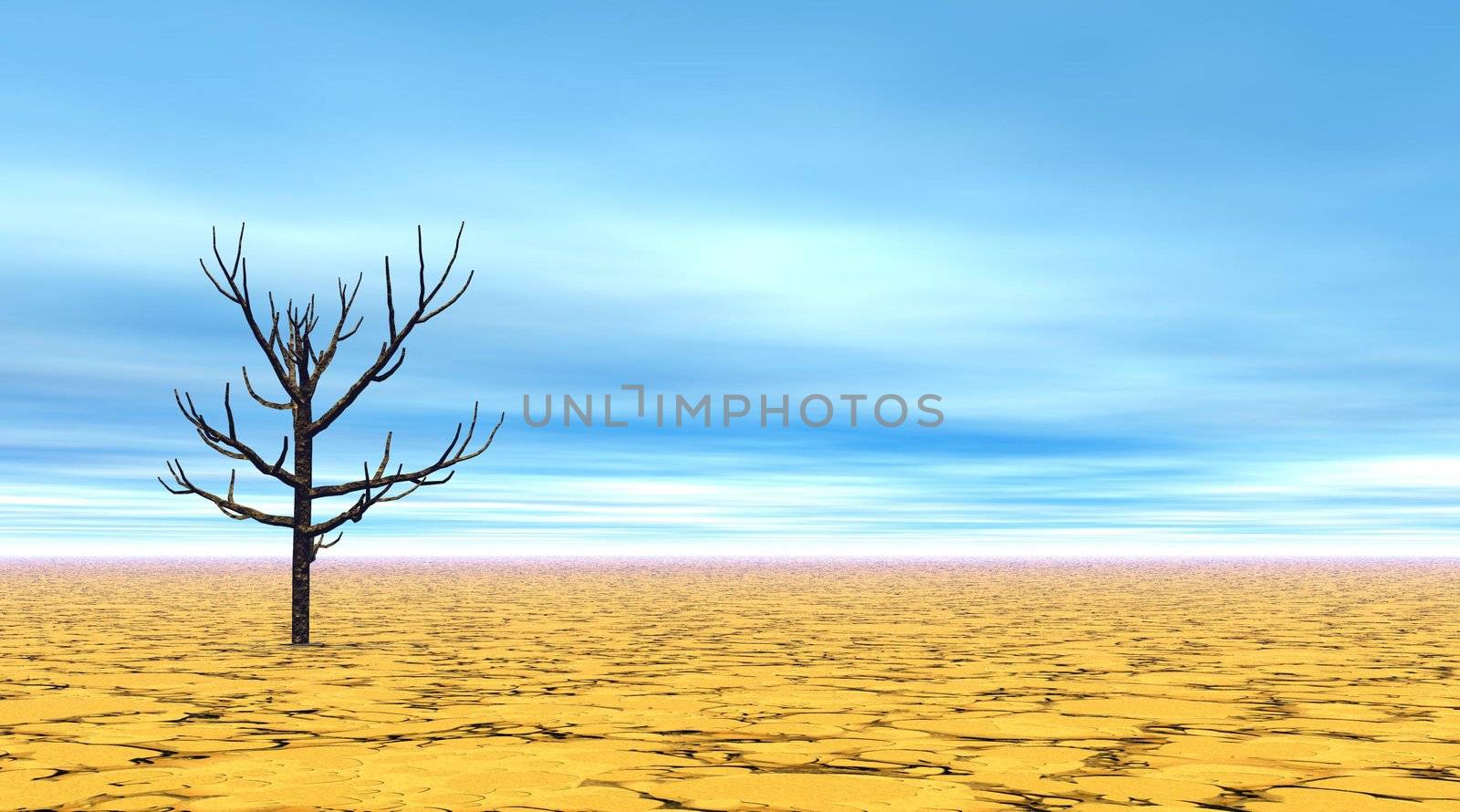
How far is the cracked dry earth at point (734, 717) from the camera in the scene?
5.61 meters

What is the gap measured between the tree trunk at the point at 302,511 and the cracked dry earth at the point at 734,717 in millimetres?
420

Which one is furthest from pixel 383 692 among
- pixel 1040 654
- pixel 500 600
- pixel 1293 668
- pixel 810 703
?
pixel 500 600

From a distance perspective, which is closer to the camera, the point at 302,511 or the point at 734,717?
the point at 734,717

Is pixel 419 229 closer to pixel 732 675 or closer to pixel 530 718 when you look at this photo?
pixel 732 675

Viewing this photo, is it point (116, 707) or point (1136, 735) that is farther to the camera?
point (116, 707)

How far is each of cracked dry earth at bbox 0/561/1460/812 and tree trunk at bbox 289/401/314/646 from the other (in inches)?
16.5

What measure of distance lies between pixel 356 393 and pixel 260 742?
7.60 m

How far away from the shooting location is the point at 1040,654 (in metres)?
12.5

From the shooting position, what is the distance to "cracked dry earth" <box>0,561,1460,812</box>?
18.4ft

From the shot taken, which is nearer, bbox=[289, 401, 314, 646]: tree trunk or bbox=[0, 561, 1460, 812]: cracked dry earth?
bbox=[0, 561, 1460, 812]: cracked dry earth

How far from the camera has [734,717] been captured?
7.95 m

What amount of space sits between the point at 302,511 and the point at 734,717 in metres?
7.63

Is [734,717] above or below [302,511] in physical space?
below

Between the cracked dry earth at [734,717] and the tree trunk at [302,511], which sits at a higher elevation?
the tree trunk at [302,511]
